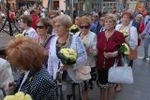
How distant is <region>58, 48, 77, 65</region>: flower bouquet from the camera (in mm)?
4551

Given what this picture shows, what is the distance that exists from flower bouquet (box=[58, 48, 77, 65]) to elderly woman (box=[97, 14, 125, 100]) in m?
1.32

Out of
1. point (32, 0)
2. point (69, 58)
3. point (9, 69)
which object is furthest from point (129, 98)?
point (32, 0)

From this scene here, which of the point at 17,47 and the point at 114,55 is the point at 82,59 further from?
the point at 17,47

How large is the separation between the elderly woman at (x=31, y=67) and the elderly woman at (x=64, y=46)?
163 centimetres

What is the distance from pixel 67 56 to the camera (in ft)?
14.9

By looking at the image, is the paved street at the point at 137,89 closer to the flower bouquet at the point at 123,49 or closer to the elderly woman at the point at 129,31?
the elderly woman at the point at 129,31

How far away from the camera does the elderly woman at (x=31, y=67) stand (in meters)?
3.03

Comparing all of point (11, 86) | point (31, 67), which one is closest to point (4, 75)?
point (11, 86)

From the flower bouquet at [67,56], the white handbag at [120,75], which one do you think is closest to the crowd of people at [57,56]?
the flower bouquet at [67,56]

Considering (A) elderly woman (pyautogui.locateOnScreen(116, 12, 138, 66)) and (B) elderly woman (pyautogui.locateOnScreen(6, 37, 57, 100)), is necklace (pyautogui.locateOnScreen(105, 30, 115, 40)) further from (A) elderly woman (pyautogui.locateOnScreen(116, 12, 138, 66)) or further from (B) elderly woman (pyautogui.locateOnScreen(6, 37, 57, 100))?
(B) elderly woman (pyautogui.locateOnScreen(6, 37, 57, 100))

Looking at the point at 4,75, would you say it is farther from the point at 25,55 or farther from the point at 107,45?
the point at 107,45

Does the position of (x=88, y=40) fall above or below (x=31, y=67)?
below

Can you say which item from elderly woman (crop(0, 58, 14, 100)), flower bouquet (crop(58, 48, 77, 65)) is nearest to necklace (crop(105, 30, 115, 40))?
flower bouquet (crop(58, 48, 77, 65))

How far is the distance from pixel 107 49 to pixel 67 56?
1.49 m
